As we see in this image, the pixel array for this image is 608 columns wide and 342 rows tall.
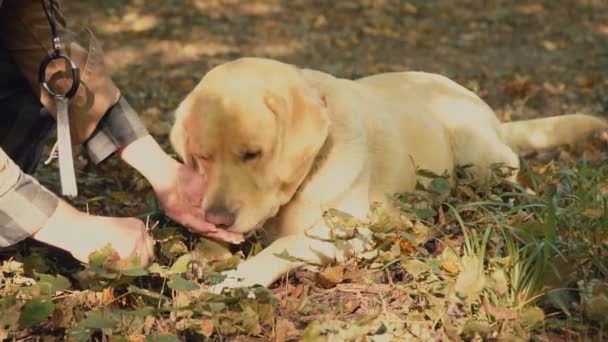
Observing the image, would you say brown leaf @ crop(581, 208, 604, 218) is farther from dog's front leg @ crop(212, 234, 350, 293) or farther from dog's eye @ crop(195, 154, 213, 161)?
dog's eye @ crop(195, 154, 213, 161)

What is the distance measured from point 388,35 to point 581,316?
5900 mm

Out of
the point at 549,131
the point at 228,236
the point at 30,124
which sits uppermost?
the point at 30,124

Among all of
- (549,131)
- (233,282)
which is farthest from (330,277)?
(549,131)

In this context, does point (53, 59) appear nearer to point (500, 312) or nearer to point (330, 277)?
point (330, 277)

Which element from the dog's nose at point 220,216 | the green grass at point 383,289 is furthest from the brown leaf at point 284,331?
the dog's nose at point 220,216

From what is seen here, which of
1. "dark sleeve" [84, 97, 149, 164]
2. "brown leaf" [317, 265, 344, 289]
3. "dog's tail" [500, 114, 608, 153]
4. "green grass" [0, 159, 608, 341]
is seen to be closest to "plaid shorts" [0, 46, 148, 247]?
"dark sleeve" [84, 97, 149, 164]

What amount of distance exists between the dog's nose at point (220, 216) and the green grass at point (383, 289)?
0.48ft

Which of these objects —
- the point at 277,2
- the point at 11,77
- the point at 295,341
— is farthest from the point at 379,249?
the point at 277,2

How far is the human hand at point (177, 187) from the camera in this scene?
2.86m

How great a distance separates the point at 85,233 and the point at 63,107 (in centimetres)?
55

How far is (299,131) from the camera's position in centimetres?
273

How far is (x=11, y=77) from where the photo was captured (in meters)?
3.16

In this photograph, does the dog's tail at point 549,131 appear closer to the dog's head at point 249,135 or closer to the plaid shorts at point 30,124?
the dog's head at point 249,135

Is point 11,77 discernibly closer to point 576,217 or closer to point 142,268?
point 142,268
